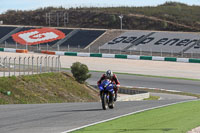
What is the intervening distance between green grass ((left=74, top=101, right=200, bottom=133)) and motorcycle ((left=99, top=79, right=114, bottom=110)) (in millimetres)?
2067

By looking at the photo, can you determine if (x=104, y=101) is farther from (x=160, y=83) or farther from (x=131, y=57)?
(x=131, y=57)

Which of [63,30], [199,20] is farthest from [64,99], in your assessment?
[199,20]

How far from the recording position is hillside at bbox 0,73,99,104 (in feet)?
88.9

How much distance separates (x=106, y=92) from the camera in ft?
59.4

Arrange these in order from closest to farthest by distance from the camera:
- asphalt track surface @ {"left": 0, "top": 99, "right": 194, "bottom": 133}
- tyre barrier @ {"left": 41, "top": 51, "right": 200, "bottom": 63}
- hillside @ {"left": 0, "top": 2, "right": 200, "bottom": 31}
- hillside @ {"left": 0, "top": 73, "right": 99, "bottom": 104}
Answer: asphalt track surface @ {"left": 0, "top": 99, "right": 194, "bottom": 133}
hillside @ {"left": 0, "top": 73, "right": 99, "bottom": 104}
tyre barrier @ {"left": 41, "top": 51, "right": 200, "bottom": 63}
hillside @ {"left": 0, "top": 2, "right": 200, "bottom": 31}

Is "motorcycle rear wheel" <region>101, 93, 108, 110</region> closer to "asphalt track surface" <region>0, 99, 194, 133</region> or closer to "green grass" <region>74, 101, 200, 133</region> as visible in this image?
"asphalt track surface" <region>0, 99, 194, 133</region>

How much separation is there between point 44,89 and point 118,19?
229ft

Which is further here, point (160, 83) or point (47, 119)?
point (160, 83)

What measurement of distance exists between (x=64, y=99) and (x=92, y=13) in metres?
77.1

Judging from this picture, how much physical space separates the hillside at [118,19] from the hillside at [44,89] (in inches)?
2271

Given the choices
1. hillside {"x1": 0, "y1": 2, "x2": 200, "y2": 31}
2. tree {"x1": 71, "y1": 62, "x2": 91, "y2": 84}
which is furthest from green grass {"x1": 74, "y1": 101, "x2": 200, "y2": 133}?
hillside {"x1": 0, "y1": 2, "x2": 200, "y2": 31}

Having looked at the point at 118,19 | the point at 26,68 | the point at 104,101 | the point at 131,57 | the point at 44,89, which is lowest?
the point at 131,57

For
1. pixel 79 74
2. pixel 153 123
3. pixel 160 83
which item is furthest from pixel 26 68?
pixel 153 123

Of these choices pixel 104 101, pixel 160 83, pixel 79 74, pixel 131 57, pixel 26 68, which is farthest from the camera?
pixel 131 57
